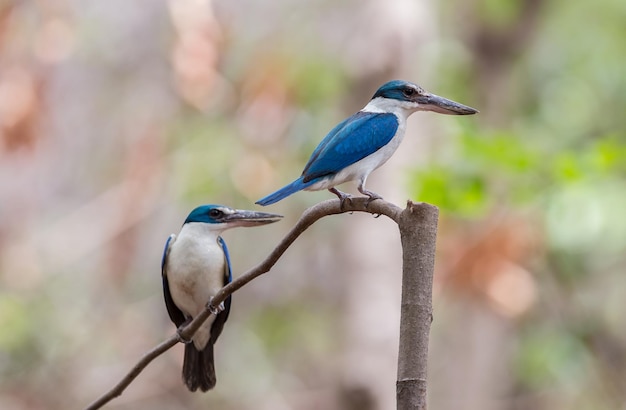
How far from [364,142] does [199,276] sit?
1.12 metres

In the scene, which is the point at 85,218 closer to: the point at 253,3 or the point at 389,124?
the point at 253,3

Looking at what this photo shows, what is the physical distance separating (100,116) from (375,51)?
6.99m

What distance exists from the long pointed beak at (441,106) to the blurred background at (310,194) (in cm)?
305

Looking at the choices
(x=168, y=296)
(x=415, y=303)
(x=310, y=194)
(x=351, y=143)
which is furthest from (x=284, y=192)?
(x=310, y=194)

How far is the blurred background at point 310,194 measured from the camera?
727 centimetres

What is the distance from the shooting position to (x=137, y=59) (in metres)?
14.0

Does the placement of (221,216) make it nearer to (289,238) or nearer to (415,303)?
(289,238)

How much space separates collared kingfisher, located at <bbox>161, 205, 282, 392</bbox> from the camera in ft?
11.8

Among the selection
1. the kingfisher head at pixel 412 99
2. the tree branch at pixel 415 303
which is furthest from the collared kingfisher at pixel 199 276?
the tree branch at pixel 415 303

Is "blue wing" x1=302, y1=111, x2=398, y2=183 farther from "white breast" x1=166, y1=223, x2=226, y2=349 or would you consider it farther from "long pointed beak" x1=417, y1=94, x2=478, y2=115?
"white breast" x1=166, y1=223, x2=226, y2=349

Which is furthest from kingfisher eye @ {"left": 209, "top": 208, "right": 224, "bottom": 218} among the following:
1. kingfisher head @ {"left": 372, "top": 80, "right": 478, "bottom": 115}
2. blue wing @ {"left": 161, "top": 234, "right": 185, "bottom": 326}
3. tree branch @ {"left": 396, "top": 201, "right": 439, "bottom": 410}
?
tree branch @ {"left": 396, "top": 201, "right": 439, "bottom": 410}

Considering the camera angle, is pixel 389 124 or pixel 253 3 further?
pixel 253 3

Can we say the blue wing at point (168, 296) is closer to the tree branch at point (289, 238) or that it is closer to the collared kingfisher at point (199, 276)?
the collared kingfisher at point (199, 276)

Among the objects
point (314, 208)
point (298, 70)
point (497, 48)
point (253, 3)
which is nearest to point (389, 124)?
point (314, 208)
